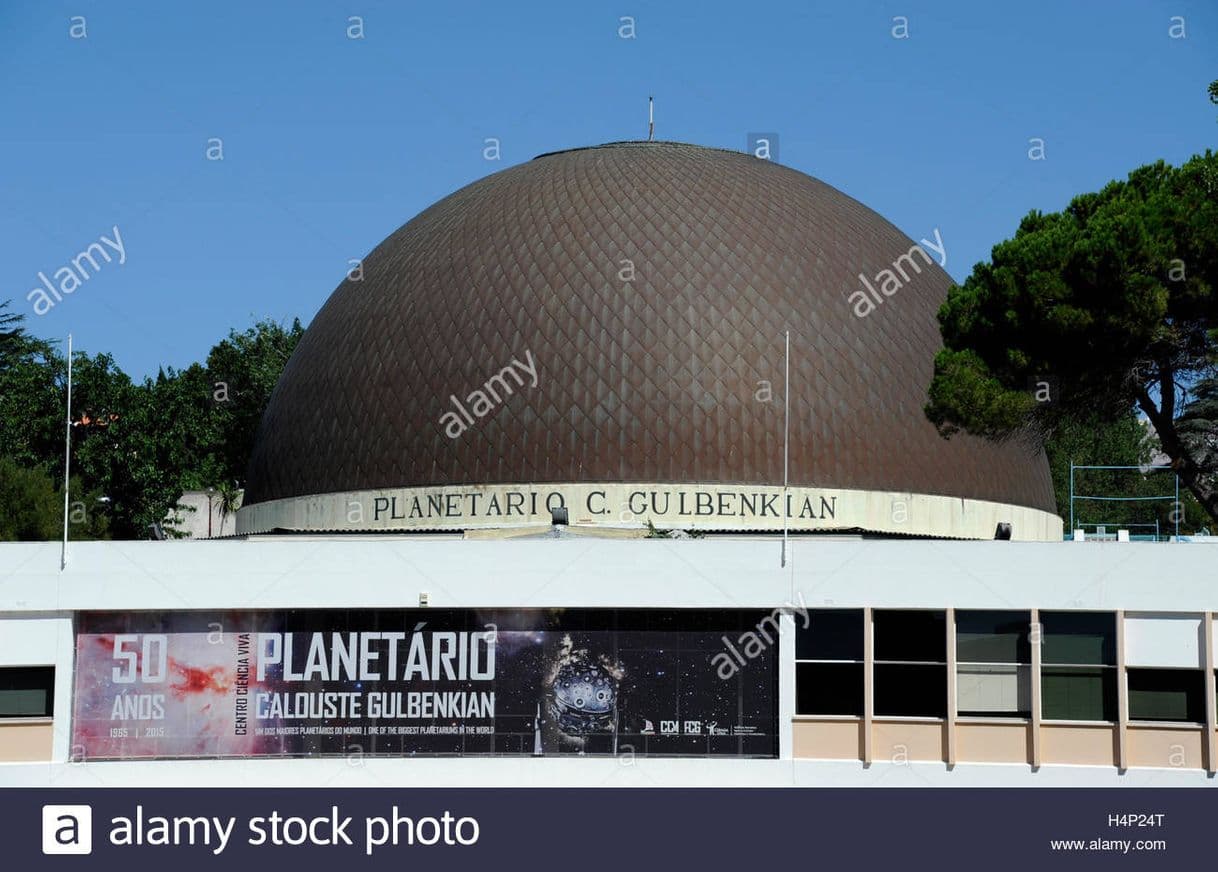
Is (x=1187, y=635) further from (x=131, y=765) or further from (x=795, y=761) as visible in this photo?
(x=131, y=765)

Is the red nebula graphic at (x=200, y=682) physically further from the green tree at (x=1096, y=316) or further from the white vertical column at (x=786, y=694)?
the green tree at (x=1096, y=316)

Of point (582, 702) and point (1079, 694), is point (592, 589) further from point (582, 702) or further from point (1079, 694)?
point (1079, 694)

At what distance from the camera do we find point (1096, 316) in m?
30.8

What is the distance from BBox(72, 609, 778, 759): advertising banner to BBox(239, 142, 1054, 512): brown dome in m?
8.47

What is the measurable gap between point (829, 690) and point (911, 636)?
1.56m

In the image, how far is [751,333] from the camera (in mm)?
37344

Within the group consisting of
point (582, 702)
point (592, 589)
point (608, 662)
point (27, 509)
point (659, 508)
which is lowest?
point (582, 702)

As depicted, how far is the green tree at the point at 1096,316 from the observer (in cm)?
3045

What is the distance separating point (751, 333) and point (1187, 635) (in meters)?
12.6

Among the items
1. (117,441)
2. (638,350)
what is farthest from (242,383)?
(638,350)

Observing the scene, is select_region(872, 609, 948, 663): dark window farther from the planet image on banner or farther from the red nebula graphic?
the red nebula graphic

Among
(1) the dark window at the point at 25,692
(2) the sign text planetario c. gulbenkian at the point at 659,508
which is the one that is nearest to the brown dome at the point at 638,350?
(2) the sign text planetario c. gulbenkian at the point at 659,508

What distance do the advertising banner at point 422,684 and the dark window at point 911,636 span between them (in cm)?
173

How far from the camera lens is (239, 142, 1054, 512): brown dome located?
36562 millimetres
